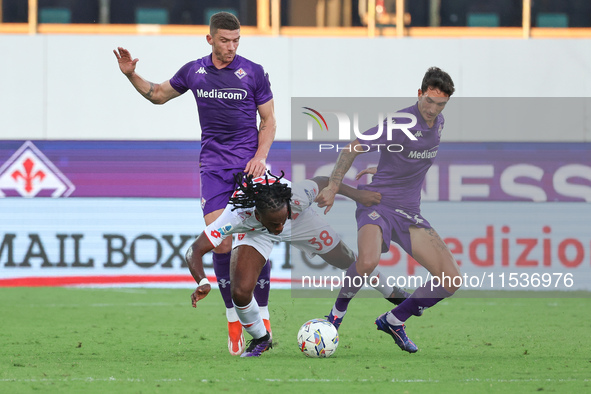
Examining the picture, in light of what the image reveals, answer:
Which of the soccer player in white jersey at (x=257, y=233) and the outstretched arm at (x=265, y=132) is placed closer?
the soccer player in white jersey at (x=257, y=233)

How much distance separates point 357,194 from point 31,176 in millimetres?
6708

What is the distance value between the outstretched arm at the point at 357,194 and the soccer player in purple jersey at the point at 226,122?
2.13 feet

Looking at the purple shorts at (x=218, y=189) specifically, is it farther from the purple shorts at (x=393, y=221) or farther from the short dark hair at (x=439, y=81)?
the short dark hair at (x=439, y=81)

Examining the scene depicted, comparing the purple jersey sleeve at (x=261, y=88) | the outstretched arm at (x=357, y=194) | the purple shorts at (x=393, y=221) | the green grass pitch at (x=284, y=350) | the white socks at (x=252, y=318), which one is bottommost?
the green grass pitch at (x=284, y=350)

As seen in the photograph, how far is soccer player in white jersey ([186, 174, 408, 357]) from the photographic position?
6.00 meters

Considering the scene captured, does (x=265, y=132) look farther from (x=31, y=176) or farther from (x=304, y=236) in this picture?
(x=31, y=176)

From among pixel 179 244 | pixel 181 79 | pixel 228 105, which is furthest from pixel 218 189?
pixel 179 244

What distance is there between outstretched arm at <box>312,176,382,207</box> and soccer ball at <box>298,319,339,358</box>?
1131mm

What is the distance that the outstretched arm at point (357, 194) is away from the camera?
7023 millimetres

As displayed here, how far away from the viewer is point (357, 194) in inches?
280

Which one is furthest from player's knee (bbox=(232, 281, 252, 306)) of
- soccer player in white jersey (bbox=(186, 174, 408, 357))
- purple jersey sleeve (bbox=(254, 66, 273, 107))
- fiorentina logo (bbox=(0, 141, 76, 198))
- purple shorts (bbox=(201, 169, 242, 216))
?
fiorentina logo (bbox=(0, 141, 76, 198))

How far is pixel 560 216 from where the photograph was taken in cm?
1177

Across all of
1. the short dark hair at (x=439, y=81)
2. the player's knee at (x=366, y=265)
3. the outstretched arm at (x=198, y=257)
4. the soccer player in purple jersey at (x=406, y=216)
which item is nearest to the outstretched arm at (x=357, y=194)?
the soccer player in purple jersey at (x=406, y=216)

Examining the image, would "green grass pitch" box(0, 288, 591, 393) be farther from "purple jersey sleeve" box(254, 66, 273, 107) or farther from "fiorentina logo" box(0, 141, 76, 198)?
"fiorentina logo" box(0, 141, 76, 198)
